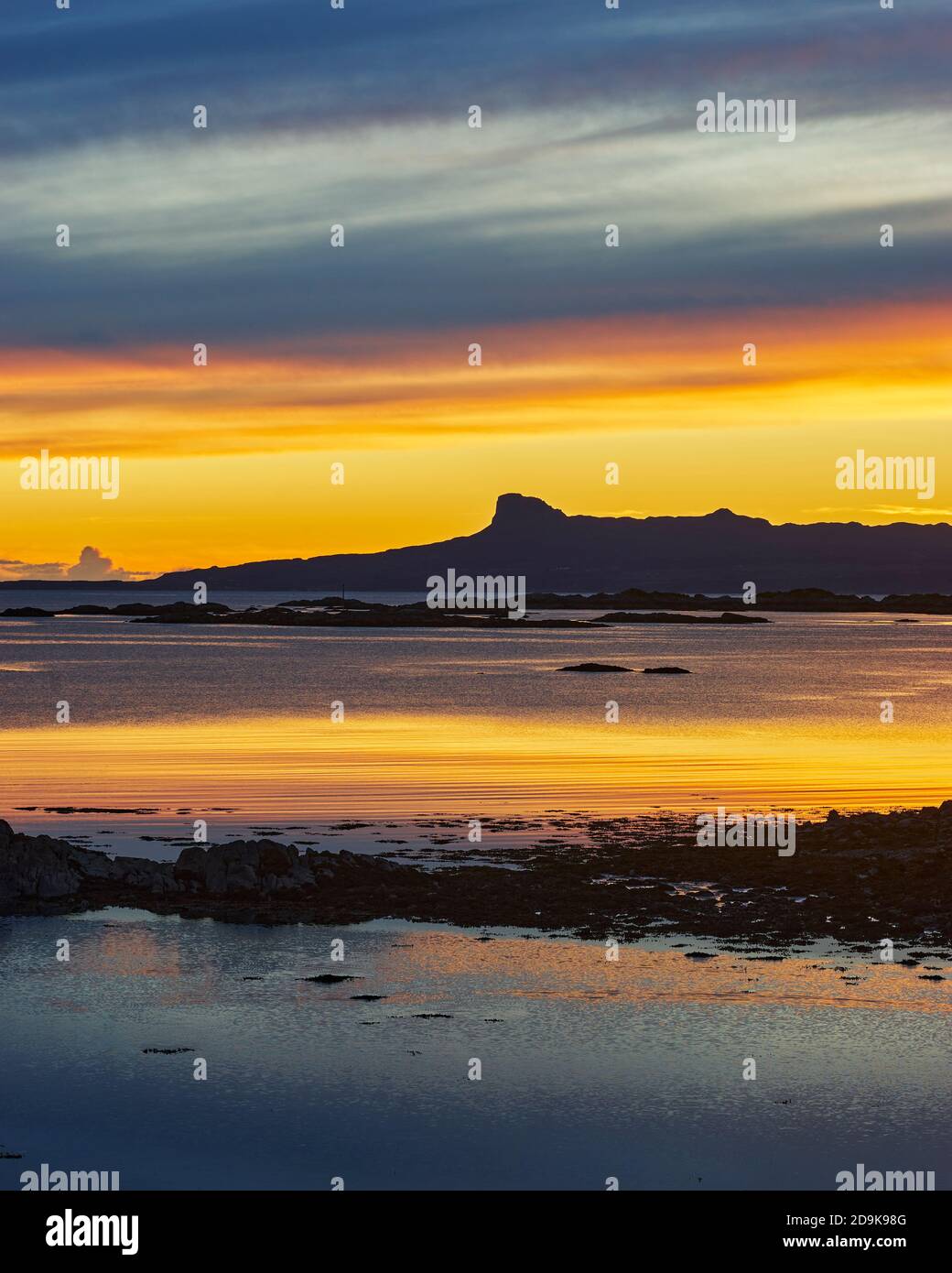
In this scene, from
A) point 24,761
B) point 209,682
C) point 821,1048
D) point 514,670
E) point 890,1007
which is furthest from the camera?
point 514,670

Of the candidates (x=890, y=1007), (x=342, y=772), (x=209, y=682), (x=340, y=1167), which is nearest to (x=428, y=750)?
(x=342, y=772)

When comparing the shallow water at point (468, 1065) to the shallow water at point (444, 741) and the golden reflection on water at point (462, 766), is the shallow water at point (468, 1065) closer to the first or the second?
the shallow water at point (444, 741)

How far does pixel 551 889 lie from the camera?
22000 millimetres

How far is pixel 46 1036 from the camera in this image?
15.2 metres

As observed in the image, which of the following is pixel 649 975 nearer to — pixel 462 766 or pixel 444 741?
pixel 462 766

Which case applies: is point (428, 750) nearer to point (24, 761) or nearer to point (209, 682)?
point (24, 761)

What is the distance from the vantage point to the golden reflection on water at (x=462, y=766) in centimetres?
3291

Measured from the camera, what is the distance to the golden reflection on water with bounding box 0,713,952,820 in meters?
32.9

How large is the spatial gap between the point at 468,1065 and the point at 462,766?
88.0ft

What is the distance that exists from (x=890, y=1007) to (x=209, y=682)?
73.1m

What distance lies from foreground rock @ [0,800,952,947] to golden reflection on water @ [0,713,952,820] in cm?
731

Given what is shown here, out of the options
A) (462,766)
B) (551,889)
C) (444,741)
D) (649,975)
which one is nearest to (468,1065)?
(649,975)

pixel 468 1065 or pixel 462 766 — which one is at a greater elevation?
pixel 462 766

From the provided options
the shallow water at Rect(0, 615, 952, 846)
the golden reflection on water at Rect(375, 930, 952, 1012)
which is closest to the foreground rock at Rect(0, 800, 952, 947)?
the golden reflection on water at Rect(375, 930, 952, 1012)
